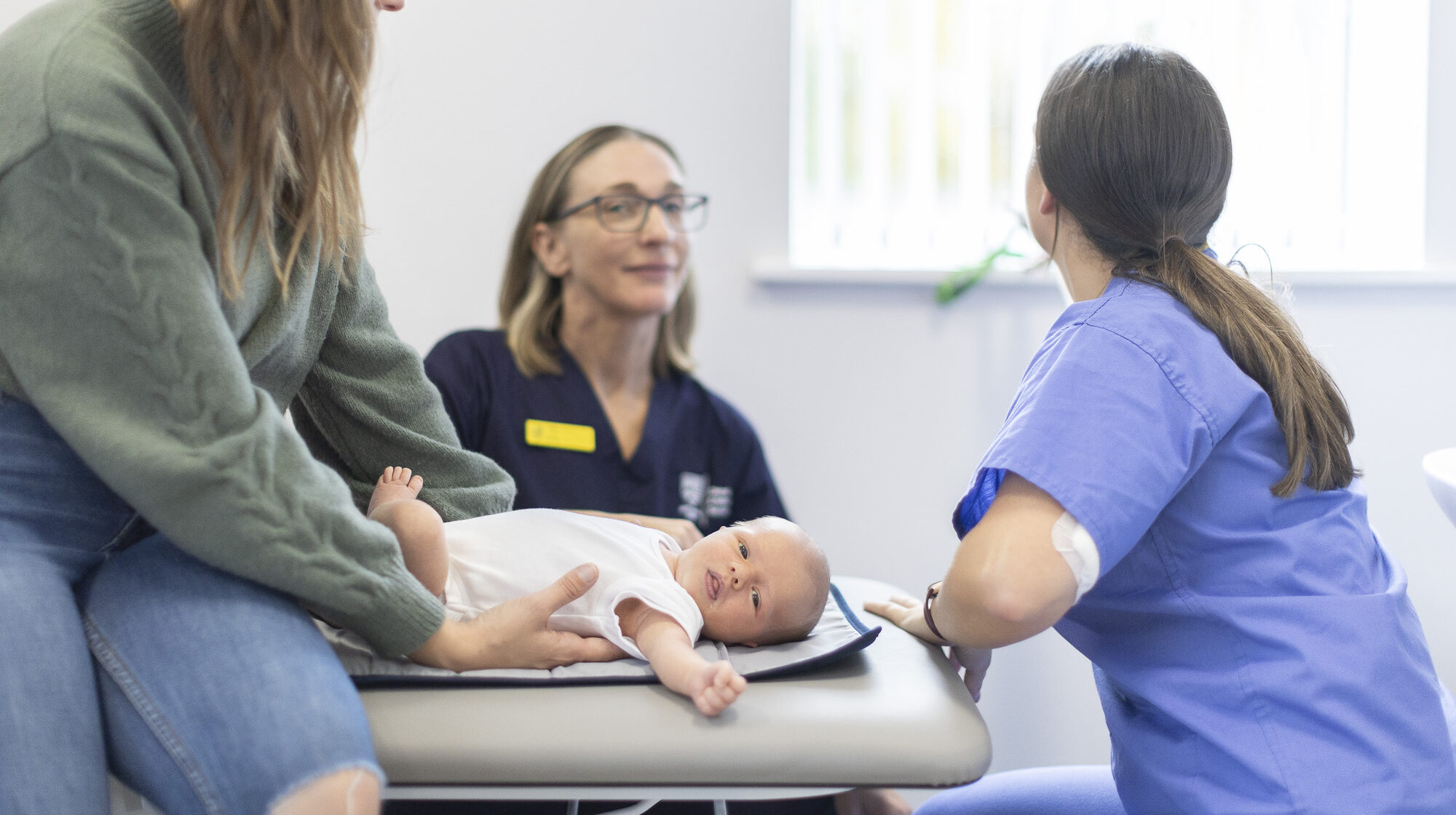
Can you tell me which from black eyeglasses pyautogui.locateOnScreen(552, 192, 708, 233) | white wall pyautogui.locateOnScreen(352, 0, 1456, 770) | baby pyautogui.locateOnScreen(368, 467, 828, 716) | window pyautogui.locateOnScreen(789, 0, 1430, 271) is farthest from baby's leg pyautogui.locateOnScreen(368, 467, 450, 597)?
window pyautogui.locateOnScreen(789, 0, 1430, 271)

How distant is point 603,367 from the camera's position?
2131mm

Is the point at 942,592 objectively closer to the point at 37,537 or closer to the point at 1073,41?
the point at 37,537

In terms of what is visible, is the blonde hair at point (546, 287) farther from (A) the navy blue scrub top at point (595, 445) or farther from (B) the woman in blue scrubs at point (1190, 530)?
(B) the woman in blue scrubs at point (1190, 530)

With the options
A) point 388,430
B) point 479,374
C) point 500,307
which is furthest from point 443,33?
point 388,430

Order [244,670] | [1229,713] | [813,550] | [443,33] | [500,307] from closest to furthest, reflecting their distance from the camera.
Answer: [244,670] < [1229,713] < [813,550] < [500,307] < [443,33]

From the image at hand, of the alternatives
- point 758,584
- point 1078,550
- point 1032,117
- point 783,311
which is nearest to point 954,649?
point 758,584

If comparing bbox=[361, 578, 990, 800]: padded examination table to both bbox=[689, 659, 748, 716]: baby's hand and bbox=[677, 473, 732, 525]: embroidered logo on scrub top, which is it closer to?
bbox=[689, 659, 748, 716]: baby's hand

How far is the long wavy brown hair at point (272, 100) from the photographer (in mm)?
904

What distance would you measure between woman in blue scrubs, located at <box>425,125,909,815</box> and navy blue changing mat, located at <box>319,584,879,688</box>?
87 centimetres

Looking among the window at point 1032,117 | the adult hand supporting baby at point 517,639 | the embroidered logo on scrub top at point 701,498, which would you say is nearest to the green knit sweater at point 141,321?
the adult hand supporting baby at point 517,639

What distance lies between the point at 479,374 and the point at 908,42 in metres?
1.34

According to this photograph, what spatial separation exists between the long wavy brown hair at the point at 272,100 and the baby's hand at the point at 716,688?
538 millimetres

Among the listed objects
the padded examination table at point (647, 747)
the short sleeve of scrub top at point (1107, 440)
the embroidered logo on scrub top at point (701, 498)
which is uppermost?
the short sleeve of scrub top at point (1107, 440)

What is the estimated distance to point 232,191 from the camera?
2.97 ft
